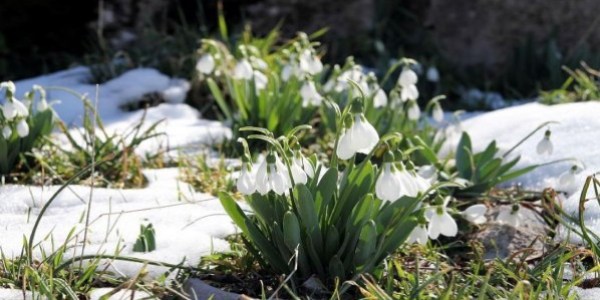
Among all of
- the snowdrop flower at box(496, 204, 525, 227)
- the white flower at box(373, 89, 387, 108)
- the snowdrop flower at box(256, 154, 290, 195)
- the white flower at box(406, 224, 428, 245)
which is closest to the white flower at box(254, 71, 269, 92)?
the white flower at box(373, 89, 387, 108)

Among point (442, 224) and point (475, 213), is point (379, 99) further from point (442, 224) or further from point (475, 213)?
point (442, 224)

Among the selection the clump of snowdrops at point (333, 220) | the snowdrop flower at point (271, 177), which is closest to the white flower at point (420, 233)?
the clump of snowdrops at point (333, 220)

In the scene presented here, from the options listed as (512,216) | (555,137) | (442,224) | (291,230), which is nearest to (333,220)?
(291,230)

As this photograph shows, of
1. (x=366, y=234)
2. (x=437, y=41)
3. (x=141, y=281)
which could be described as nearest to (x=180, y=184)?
(x=141, y=281)

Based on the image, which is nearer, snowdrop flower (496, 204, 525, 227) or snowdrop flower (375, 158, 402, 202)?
snowdrop flower (375, 158, 402, 202)

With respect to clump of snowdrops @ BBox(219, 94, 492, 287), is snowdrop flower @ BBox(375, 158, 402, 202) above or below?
above

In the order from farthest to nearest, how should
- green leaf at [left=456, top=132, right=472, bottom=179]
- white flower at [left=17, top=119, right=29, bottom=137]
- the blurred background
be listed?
the blurred background → green leaf at [left=456, top=132, right=472, bottom=179] → white flower at [left=17, top=119, right=29, bottom=137]

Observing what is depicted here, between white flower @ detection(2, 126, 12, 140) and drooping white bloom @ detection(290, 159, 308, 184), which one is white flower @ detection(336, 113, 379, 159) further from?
white flower @ detection(2, 126, 12, 140)

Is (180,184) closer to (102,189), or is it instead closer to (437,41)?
(102,189)
